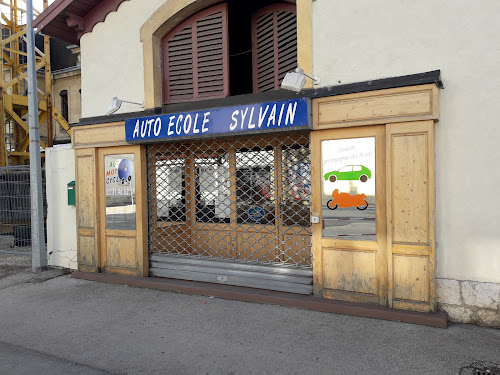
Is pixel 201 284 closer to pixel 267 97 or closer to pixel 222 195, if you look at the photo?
pixel 222 195

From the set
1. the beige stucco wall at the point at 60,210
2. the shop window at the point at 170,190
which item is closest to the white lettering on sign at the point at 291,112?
the shop window at the point at 170,190

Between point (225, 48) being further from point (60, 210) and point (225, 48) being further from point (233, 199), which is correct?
point (60, 210)

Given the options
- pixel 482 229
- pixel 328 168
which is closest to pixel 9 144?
pixel 328 168

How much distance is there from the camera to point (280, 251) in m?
6.43

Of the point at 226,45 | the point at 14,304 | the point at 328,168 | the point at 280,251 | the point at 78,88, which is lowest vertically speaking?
the point at 14,304

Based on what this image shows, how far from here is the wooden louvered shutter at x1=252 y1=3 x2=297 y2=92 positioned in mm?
5922

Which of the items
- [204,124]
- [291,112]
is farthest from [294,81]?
[204,124]

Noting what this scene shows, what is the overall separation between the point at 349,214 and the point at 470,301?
1.66 metres

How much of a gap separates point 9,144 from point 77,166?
16.6 meters

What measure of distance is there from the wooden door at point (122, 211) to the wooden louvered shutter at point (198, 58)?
4.26 feet

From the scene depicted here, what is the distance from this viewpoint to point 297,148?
620 cm

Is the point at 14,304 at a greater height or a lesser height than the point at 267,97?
lesser

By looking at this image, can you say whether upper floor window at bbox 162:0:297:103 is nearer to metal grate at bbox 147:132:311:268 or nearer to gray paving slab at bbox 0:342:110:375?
metal grate at bbox 147:132:311:268

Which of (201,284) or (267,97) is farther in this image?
(201,284)
